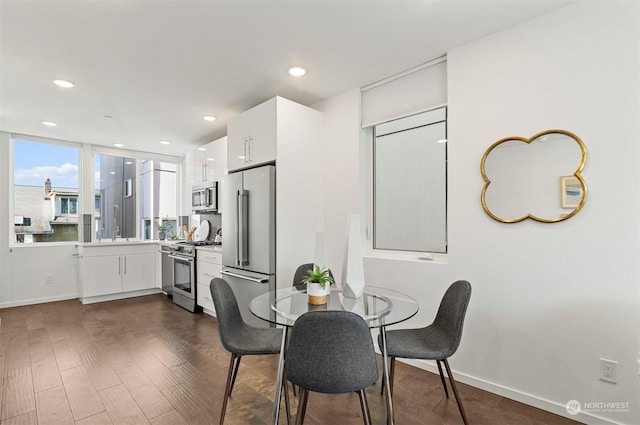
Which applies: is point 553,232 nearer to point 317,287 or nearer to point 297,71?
point 317,287

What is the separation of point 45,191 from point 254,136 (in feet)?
12.7

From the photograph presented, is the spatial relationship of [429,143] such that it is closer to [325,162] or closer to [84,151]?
[325,162]

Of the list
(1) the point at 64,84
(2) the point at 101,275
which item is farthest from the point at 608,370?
(2) the point at 101,275

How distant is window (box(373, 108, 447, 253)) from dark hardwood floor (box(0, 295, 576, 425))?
1169 mm

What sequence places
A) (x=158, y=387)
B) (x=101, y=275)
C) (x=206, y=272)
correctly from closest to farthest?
(x=158, y=387) < (x=206, y=272) < (x=101, y=275)

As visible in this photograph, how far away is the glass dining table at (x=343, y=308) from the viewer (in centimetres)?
171

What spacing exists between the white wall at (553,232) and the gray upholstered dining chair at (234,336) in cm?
140

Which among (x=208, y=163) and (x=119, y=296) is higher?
(x=208, y=163)

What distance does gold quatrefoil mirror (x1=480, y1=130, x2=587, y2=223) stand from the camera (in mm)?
2006

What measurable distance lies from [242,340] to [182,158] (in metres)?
5.13

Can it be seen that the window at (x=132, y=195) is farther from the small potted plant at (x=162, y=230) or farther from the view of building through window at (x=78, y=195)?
the small potted plant at (x=162, y=230)

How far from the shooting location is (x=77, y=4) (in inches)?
76.4

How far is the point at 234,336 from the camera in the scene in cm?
204

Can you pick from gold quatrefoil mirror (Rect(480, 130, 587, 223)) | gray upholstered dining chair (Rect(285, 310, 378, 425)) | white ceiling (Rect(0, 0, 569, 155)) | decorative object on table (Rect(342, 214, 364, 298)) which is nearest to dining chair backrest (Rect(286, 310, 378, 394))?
gray upholstered dining chair (Rect(285, 310, 378, 425))
